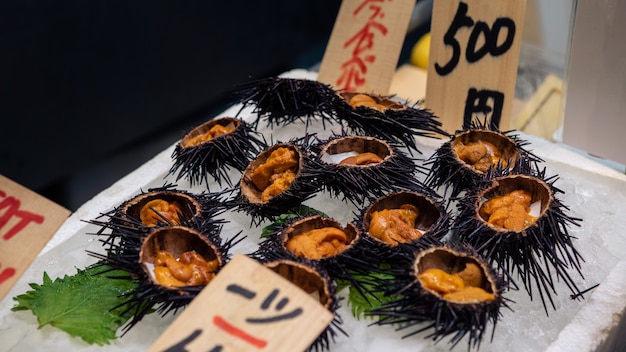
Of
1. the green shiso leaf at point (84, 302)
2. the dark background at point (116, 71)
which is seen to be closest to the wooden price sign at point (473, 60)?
the dark background at point (116, 71)

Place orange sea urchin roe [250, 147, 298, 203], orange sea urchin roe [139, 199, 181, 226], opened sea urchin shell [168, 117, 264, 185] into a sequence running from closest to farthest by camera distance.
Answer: orange sea urchin roe [139, 199, 181, 226]
orange sea urchin roe [250, 147, 298, 203]
opened sea urchin shell [168, 117, 264, 185]

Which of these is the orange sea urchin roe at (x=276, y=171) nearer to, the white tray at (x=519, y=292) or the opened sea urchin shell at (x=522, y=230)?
the white tray at (x=519, y=292)

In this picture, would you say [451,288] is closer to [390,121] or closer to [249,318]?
[249,318]

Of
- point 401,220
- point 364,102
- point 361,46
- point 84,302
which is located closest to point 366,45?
point 361,46

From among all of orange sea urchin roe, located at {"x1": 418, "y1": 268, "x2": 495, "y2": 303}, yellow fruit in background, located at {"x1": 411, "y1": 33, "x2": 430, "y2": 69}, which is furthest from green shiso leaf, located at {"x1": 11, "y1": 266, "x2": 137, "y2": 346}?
yellow fruit in background, located at {"x1": 411, "y1": 33, "x2": 430, "y2": 69}

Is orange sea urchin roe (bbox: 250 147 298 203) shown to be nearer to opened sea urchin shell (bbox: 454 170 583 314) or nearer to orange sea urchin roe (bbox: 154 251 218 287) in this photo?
orange sea urchin roe (bbox: 154 251 218 287)

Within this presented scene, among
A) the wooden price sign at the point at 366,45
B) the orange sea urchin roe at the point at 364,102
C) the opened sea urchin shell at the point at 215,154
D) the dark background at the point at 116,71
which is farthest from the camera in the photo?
the dark background at the point at 116,71
